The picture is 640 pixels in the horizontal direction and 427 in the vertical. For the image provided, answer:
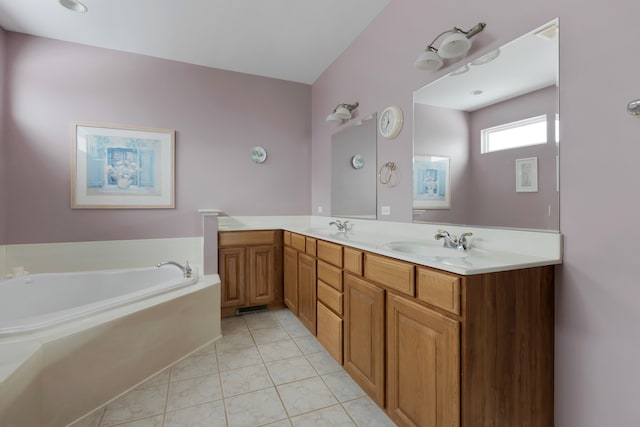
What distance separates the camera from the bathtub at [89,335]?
134 centimetres

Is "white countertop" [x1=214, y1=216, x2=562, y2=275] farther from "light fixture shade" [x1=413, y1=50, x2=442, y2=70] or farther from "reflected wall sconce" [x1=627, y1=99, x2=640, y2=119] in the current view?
"light fixture shade" [x1=413, y1=50, x2=442, y2=70]

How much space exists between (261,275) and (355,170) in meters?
1.44

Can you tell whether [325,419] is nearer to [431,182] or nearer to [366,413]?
[366,413]

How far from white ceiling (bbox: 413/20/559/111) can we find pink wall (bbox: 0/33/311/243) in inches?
85.3

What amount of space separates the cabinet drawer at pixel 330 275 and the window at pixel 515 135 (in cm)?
113

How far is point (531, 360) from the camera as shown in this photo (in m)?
1.23

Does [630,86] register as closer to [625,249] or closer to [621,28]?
[621,28]

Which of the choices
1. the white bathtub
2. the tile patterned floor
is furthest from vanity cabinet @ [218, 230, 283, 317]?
the tile patterned floor

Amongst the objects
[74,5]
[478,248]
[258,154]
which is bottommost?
[478,248]

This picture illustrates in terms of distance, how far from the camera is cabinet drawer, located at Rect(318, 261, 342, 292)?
198 cm

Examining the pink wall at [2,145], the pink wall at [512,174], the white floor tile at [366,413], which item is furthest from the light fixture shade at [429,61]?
the pink wall at [2,145]

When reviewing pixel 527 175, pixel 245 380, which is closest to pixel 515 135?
pixel 527 175

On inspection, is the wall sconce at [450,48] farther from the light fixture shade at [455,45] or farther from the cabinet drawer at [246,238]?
the cabinet drawer at [246,238]

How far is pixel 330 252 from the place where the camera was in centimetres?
210
